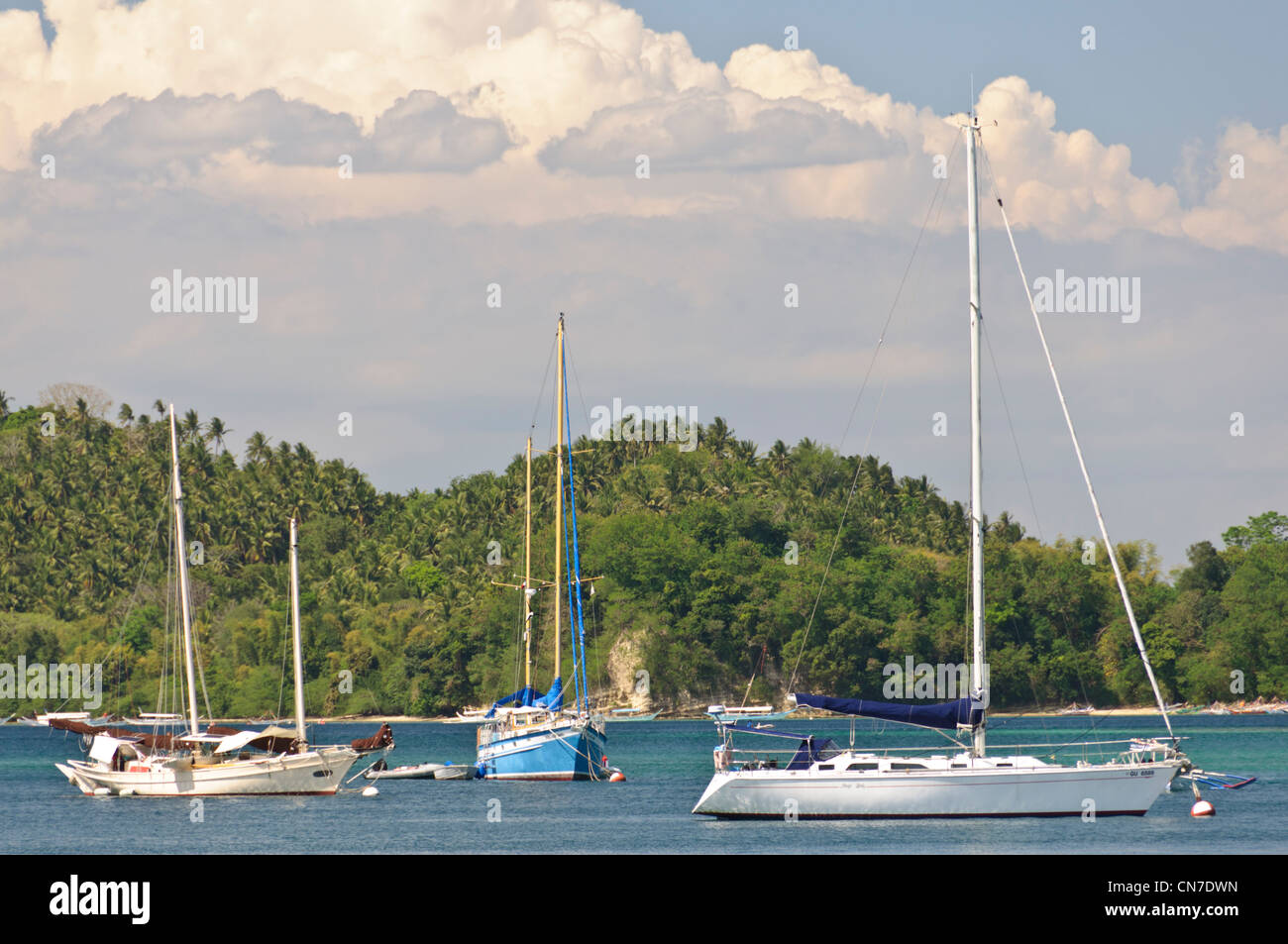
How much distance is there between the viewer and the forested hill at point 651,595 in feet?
448

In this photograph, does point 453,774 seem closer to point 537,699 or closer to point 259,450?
point 537,699

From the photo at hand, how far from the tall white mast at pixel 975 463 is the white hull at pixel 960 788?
1.15m

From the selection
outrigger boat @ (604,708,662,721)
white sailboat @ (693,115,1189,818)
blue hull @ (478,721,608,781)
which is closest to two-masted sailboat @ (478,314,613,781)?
blue hull @ (478,721,608,781)

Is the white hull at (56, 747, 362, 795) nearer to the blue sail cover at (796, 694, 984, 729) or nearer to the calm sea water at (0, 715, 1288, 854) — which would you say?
the calm sea water at (0, 715, 1288, 854)

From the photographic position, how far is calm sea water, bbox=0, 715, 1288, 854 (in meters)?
38.5

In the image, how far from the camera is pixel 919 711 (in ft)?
134

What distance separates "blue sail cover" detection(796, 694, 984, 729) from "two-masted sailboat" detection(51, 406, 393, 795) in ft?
64.5

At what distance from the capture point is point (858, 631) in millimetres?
134000

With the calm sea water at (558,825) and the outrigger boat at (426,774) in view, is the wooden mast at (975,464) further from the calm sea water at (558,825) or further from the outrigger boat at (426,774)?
the outrigger boat at (426,774)

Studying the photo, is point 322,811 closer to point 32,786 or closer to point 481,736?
point 481,736

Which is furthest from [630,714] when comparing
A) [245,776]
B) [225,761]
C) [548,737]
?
[245,776]

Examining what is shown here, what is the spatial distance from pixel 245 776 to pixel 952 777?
2628 centimetres

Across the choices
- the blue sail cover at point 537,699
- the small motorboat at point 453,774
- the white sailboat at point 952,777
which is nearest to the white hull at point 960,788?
the white sailboat at point 952,777
